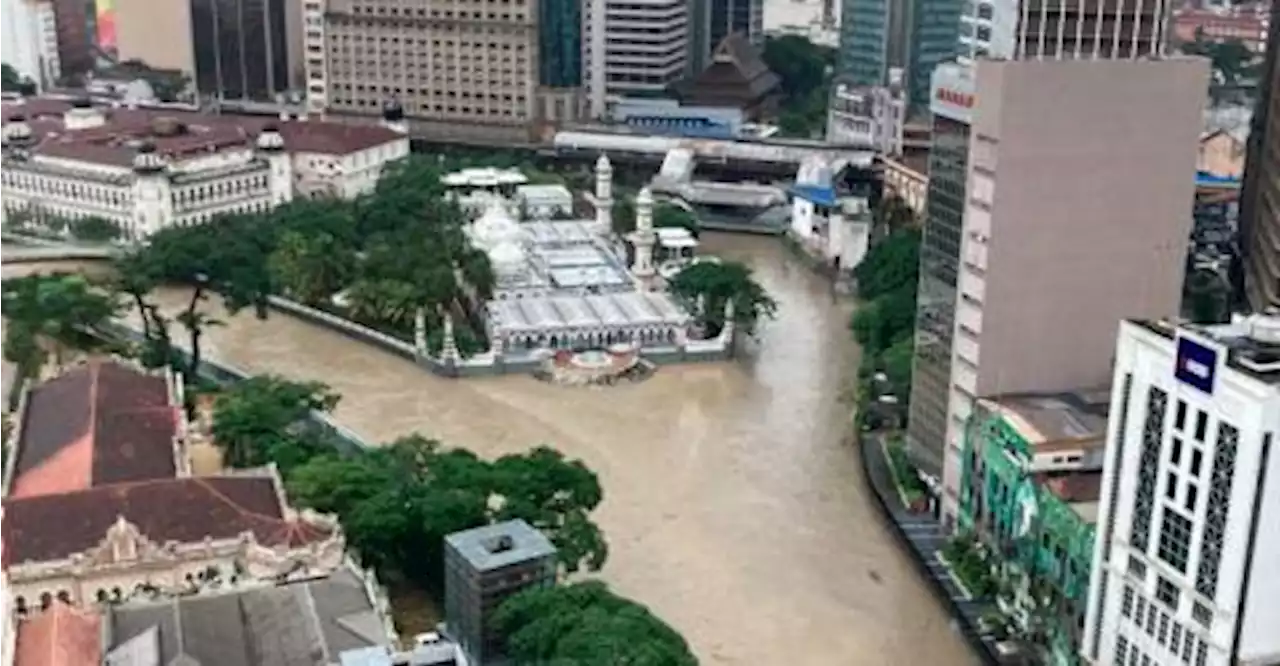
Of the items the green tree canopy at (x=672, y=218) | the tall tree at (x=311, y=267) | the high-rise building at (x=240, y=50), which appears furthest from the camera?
the high-rise building at (x=240, y=50)

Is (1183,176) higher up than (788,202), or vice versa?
(1183,176)

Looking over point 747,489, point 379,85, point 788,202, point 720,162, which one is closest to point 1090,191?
point 747,489

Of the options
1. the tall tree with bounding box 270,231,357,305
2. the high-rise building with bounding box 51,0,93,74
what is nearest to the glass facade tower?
the tall tree with bounding box 270,231,357,305

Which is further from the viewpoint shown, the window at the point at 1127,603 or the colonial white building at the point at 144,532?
the colonial white building at the point at 144,532

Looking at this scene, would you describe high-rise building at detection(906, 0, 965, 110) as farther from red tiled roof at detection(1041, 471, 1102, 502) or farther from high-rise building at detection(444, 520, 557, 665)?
high-rise building at detection(444, 520, 557, 665)

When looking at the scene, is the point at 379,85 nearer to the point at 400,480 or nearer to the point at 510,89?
the point at 510,89

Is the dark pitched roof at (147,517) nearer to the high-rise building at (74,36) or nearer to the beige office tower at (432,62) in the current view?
the beige office tower at (432,62)

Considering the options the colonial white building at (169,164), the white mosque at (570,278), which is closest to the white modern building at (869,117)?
the white mosque at (570,278)

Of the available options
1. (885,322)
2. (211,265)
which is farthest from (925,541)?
(211,265)

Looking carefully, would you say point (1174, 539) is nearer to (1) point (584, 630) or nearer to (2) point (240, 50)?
(1) point (584, 630)
